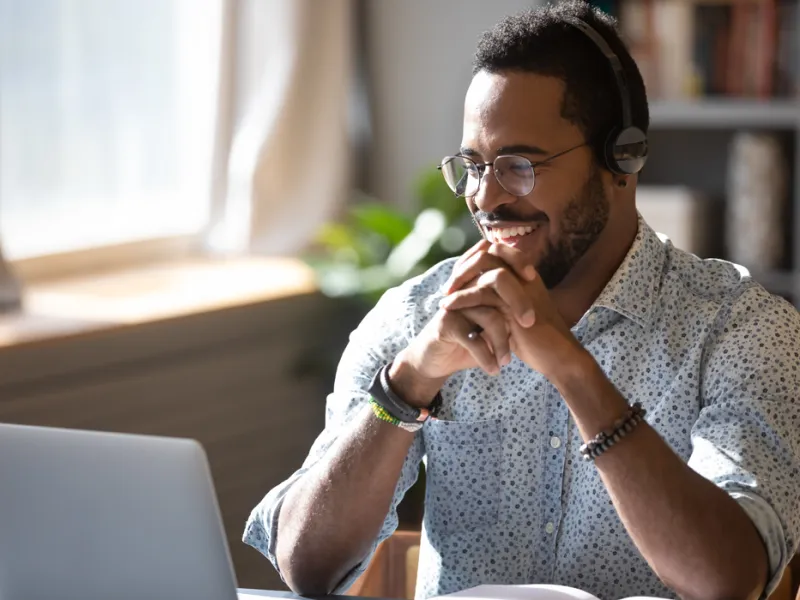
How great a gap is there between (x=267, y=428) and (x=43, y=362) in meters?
0.79

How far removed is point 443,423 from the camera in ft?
5.02

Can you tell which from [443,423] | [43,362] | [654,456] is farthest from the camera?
[43,362]

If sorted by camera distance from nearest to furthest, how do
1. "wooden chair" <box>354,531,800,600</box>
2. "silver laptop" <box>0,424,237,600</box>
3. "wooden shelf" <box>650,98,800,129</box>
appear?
"silver laptop" <box>0,424,237,600</box> → "wooden chair" <box>354,531,800,600</box> → "wooden shelf" <box>650,98,800,129</box>

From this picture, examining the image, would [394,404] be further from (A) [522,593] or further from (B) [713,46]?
(B) [713,46]

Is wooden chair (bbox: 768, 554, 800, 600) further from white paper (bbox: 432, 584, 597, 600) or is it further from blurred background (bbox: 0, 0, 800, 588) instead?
blurred background (bbox: 0, 0, 800, 588)

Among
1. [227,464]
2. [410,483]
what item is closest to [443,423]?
[410,483]

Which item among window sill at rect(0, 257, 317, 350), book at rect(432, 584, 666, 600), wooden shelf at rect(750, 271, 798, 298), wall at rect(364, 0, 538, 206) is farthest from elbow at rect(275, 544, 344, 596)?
wall at rect(364, 0, 538, 206)

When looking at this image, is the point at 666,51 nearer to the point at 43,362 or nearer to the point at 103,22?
the point at 103,22

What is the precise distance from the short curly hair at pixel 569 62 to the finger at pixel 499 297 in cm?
29

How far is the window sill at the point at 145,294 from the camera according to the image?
2.38 m

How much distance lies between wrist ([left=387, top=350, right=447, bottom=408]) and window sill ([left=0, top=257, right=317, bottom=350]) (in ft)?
3.48

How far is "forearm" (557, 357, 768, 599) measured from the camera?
3.97 feet

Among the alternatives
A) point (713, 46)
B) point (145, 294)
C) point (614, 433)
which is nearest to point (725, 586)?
point (614, 433)

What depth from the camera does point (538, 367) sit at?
1298mm
